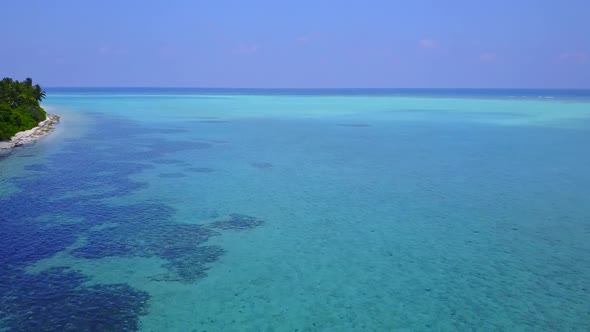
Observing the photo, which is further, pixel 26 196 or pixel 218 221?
pixel 26 196

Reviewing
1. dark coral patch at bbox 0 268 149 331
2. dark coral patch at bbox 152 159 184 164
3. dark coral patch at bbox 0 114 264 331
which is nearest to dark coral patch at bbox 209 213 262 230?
dark coral patch at bbox 0 114 264 331

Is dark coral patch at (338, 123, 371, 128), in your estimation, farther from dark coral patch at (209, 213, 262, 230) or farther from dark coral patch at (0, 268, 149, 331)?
dark coral patch at (0, 268, 149, 331)

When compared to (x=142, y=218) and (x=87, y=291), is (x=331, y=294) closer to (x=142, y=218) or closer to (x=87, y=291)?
(x=87, y=291)

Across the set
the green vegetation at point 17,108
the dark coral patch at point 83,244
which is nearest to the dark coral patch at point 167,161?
the dark coral patch at point 83,244

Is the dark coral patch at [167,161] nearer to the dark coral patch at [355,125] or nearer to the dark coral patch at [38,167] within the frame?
the dark coral patch at [38,167]

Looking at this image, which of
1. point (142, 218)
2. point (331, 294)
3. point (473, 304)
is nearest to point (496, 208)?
point (473, 304)

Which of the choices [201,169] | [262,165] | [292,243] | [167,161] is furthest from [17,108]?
[292,243]
